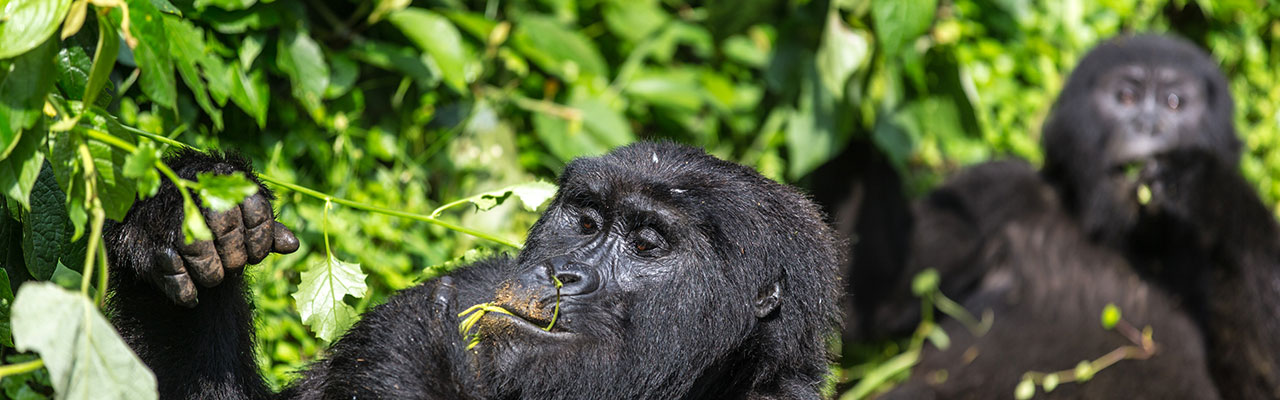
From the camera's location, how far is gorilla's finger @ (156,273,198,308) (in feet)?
6.98

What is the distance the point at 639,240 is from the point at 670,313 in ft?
0.53

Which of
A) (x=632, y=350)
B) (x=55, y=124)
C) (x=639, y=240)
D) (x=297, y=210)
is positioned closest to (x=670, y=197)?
(x=639, y=240)

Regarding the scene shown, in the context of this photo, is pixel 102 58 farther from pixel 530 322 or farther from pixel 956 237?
pixel 956 237

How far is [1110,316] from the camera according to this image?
4992 mm

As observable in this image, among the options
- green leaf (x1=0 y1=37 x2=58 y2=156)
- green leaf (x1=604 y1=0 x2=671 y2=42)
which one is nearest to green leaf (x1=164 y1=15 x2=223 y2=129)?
green leaf (x1=0 y1=37 x2=58 y2=156)

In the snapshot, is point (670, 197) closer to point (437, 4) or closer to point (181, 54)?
point (181, 54)

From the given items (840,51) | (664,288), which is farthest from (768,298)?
(840,51)

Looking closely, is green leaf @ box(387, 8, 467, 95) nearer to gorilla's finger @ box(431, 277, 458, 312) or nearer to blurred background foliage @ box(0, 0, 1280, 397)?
blurred background foliage @ box(0, 0, 1280, 397)

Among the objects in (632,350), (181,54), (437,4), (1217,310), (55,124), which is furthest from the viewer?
(1217,310)

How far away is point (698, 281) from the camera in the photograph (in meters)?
2.45

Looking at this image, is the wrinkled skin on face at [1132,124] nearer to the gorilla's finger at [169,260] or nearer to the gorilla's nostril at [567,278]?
the gorilla's nostril at [567,278]

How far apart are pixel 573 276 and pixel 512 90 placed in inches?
95.2

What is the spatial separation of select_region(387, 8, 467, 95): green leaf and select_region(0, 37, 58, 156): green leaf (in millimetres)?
2095

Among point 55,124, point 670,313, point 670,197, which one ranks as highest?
point 55,124
